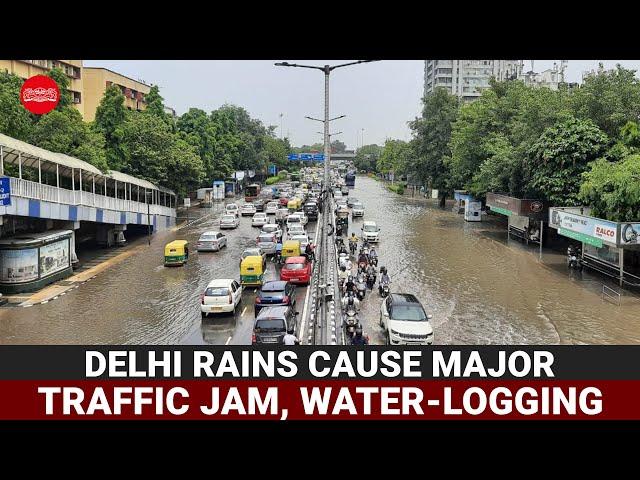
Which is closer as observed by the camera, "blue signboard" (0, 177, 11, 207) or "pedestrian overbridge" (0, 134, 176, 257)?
"blue signboard" (0, 177, 11, 207)

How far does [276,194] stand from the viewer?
6606cm

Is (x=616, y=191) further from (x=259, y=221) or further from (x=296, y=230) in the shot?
(x=259, y=221)

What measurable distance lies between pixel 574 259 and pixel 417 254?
22.5ft

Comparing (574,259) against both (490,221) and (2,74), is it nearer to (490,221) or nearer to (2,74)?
(490,221)

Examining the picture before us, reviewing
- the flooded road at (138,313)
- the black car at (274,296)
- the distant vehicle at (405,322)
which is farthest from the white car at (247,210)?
the distant vehicle at (405,322)

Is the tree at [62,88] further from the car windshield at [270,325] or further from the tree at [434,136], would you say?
the tree at [434,136]

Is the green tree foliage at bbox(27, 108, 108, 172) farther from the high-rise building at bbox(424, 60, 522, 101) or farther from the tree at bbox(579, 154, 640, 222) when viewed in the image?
the high-rise building at bbox(424, 60, 522, 101)

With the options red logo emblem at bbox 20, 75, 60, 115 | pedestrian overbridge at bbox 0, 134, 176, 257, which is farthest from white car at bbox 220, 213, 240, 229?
red logo emblem at bbox 20, 75, 60, 115

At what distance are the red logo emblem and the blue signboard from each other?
575 inches

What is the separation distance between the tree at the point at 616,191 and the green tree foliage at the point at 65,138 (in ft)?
70.9

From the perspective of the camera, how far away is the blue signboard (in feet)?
60.9

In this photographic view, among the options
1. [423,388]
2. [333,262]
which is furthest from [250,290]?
[423,388]

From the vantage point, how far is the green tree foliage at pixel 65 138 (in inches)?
1191

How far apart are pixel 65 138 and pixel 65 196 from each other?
7.88m
